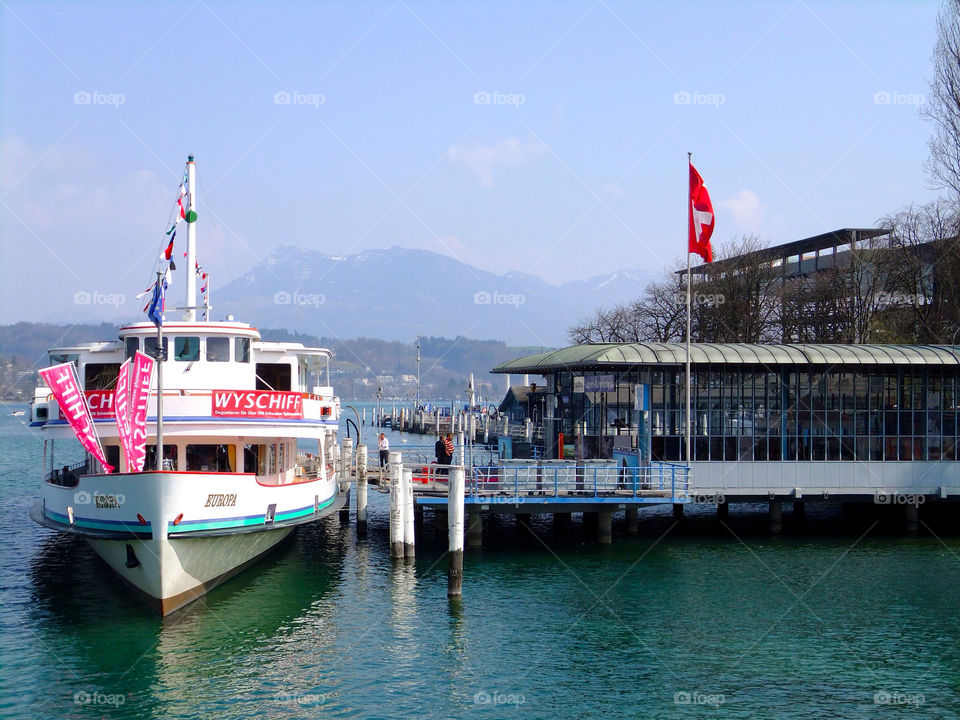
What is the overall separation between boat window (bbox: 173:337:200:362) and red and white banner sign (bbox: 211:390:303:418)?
96.8 inches

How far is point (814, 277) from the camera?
69.8m

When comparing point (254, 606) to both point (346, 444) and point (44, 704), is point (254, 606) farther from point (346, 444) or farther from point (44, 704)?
point (346, 444)

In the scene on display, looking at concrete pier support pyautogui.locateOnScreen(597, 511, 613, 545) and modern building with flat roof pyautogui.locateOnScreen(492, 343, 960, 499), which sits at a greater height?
modern building with flat roof pyautogui.locateOnScreen(492, 343, 960, 499)

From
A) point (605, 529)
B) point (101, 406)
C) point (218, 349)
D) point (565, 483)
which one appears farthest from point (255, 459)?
point (605, 529)

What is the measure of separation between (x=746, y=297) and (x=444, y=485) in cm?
3758

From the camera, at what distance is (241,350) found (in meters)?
30.0

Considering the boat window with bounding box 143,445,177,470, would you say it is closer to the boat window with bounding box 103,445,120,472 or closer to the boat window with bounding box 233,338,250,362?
the boat window with bounding box 103,445,120,472

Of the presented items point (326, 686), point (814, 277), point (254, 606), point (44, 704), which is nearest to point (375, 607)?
point (254, 606)

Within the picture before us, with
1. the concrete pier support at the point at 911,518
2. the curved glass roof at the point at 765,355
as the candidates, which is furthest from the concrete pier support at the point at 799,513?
the curved glass roof at the point at 765,355

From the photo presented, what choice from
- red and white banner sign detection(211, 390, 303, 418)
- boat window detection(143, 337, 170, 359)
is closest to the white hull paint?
red and white banner sign detection(211, 390, 303, 418)

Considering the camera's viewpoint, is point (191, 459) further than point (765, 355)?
No

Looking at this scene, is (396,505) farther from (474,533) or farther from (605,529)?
(605,529)

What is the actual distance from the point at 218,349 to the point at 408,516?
25.9ft

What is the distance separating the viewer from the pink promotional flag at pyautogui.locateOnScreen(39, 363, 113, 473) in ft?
80.5
